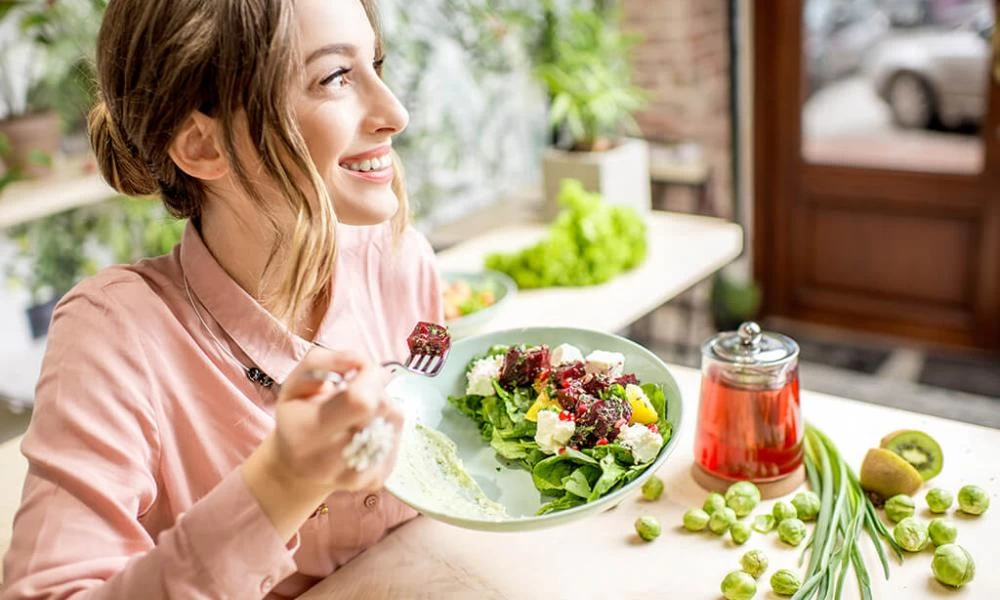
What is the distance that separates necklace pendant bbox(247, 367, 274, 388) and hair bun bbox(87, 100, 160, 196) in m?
0.26

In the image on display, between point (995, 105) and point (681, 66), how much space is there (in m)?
1.21

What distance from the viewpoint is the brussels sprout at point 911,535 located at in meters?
1.09

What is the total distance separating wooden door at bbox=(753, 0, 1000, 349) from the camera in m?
3.57

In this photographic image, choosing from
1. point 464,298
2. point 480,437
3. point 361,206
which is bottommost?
point 464,298

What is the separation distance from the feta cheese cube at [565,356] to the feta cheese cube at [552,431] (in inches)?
4.1

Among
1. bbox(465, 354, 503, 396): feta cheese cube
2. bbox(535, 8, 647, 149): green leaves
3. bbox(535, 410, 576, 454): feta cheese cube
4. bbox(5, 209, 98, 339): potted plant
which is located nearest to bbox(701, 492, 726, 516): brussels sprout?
bbox(535, 410, 576, 454): feta cheese cube

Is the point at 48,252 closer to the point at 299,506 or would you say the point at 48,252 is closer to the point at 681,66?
the point at 299,506

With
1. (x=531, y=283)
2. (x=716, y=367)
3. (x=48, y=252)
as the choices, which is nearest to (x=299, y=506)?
(x=716, y=367)

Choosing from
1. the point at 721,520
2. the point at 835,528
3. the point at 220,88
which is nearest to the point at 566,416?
the point at 721,520

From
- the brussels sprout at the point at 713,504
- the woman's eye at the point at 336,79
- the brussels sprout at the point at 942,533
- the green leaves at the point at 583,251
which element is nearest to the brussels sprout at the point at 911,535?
the brussels sprout at the point at 942,533

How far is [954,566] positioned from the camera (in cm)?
102

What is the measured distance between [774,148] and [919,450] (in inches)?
115

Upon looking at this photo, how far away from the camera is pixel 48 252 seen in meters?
2.52

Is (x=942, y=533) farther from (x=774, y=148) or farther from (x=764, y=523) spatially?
(x=774, y=148)
